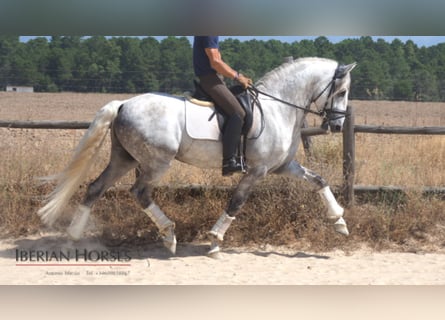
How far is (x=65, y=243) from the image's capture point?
6.27m

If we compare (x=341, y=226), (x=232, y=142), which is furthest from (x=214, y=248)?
(x=341, y=226)

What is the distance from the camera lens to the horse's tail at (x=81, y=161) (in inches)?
218

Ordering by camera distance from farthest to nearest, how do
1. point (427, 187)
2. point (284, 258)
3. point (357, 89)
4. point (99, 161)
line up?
point (357, 89) → point (99, 161) → point (427, 187) → point (284, 258)

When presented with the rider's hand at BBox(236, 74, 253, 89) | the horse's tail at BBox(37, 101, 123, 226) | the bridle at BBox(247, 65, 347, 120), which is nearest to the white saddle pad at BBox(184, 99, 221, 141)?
the rider's hand at BBox(236, 74, 253, 89)

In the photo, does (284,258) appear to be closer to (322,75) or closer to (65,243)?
(322,75)

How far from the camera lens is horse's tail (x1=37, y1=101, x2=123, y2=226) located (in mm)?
5539

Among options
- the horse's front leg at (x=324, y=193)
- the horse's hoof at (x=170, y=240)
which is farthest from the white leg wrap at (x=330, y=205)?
the horse's hoof at (x=170, y=240)

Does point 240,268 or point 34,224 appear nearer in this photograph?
point 240,268

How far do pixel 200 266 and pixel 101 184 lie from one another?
4.55 ft

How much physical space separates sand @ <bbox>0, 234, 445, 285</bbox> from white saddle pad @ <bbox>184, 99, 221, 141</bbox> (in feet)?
4.54

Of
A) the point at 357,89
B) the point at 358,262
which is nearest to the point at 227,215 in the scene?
→ the point at 358,262

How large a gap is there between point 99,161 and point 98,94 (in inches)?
226

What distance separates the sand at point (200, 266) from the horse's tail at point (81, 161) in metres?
0.56

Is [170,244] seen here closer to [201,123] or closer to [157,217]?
[157,217]
